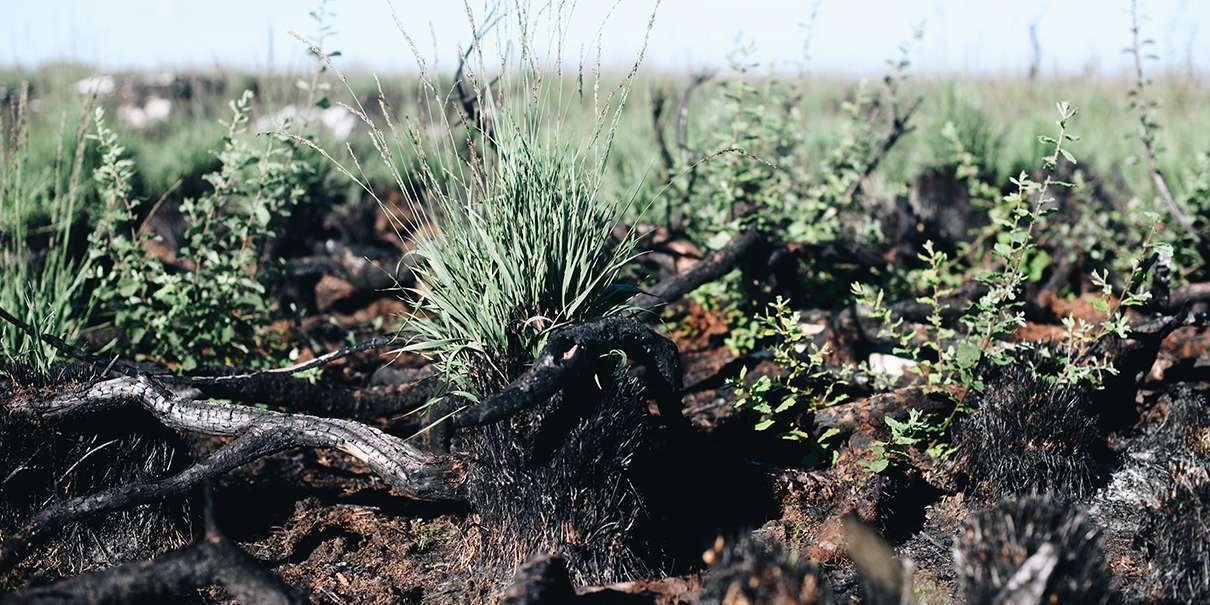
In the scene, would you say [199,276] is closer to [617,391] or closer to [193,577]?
[193,577]

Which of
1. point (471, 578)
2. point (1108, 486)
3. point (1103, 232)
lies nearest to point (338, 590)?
point (471, 578)

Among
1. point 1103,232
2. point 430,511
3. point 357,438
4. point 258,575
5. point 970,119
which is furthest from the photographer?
point 970,119

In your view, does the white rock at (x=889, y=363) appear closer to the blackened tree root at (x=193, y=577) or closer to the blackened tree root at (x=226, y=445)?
the blackened tree root at (x=226, y=445)

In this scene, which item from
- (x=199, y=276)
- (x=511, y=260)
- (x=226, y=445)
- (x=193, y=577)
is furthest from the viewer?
(x=199, y=276)

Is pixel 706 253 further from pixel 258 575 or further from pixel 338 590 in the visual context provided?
pixel 258 575

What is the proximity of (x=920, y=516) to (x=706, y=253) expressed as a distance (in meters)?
2.31

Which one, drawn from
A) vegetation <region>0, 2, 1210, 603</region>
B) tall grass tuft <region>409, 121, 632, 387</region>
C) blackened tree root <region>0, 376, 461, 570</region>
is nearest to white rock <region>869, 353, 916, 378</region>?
vegetation <region>0, 2, 1210, 603</region>

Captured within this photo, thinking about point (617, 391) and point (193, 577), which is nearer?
point (193, 577)

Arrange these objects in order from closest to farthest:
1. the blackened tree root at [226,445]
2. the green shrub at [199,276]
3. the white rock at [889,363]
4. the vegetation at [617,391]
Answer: the vegetation at [617,391] < the blackened tree root at [226,445] < the white rock at [889,363] < the green shrub at [199,276]

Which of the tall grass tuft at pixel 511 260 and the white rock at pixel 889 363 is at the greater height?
the tall grass tuft at pixel 511 260

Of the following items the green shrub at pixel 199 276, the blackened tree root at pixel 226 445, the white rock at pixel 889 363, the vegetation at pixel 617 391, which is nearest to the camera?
the vegetation at pixel 617 391

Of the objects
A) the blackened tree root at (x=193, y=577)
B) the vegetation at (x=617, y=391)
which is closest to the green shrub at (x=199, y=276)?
the vegetation at (x=617, y=391)

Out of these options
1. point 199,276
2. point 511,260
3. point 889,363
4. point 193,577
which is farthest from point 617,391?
point 199,276

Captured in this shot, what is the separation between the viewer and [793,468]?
4.30 meters
